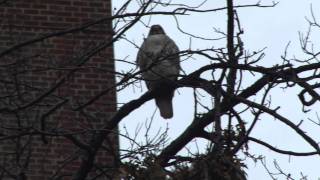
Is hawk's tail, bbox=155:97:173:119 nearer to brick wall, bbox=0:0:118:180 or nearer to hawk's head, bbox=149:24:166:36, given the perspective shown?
brick wall, bbox=0:0:118:180

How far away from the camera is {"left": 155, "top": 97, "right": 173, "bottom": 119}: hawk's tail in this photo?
10.3 metres

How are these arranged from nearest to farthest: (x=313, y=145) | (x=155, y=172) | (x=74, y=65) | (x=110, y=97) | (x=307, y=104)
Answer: (x=155, y=172)
(x=313, y=145)
(x=307, y=104)
(x=74, y=65)
(x=110, y=97)

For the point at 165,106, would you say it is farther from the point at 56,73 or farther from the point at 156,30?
the point at 56,73

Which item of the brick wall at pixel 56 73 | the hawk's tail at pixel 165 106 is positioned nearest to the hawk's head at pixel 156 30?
the brick wall at pixel 56 73

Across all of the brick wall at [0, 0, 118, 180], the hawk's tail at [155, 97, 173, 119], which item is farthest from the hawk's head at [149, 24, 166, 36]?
the hawk's tail at [155, 97, 173, 119]

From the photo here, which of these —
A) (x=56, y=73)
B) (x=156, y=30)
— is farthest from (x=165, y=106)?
(x=56, y=73)

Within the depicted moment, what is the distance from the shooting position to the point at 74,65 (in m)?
8.14

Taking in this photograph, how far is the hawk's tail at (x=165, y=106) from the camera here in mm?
10344

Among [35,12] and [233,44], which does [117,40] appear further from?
[35,12]

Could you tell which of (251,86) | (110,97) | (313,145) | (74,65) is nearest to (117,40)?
(74,65)

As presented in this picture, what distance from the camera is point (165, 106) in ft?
34.2

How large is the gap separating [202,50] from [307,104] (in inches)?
32.7

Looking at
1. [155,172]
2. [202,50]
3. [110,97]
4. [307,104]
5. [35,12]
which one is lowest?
[155,172]

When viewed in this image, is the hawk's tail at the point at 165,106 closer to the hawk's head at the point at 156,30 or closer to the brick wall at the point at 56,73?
the brick wall at the point at 56,73
